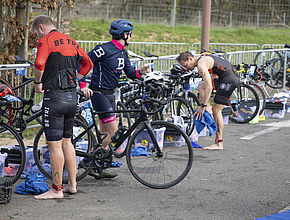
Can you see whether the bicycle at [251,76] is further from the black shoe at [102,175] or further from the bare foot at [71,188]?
the bare foot at [71,188]

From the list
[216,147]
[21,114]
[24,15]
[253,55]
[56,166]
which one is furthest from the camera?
[253,55]

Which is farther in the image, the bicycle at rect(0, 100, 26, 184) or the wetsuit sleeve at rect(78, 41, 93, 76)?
the bicycle at rect(0, 100, 26, 184)

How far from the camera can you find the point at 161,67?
38.7ft

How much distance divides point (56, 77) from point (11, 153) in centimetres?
144

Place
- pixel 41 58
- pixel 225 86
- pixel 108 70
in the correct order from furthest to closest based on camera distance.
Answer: pixel 225 86 < pixel 108 70 < pixel 41 58

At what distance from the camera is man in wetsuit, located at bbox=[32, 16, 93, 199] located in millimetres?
5457

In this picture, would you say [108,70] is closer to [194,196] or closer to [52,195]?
[52,195]

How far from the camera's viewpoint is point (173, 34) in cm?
2655

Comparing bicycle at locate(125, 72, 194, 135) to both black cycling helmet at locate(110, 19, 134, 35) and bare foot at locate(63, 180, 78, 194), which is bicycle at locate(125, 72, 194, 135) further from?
bare foot at locate(63, 180, 78, 194)

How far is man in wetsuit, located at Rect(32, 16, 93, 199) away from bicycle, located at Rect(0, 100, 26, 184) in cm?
59

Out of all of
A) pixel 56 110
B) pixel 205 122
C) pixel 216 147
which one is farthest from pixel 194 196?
pixel 216 147

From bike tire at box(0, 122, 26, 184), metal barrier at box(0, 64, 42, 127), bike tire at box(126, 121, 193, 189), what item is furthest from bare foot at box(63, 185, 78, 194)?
metal barrier at box(0, 64, 42, 127)

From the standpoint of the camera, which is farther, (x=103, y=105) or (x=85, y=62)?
(x=103, y=105)

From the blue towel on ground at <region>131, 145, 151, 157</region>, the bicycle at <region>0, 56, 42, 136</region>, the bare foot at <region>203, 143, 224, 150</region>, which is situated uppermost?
the bicycle at <region>0, 56, 42, 136</region>
